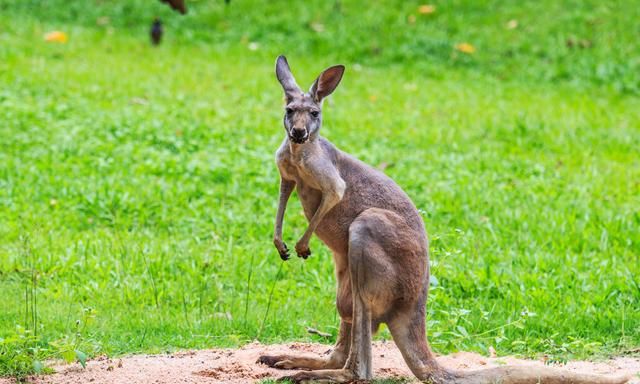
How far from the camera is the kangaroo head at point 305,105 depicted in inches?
158

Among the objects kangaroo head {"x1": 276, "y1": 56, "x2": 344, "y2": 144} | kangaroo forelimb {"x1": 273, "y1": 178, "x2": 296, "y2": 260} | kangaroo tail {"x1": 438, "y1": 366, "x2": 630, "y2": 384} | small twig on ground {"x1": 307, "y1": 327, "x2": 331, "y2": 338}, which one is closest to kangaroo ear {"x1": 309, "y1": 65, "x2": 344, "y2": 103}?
kangaroo head {"x1": 276, "y1": 56, "x2": 344, "y2": 144}

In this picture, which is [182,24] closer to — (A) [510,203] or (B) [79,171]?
(B) [79,171]

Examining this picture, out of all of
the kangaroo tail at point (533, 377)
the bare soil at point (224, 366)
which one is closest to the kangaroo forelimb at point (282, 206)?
the bare soil at point (224, 366)

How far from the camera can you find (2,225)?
7.02 metres

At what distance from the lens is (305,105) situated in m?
4.11

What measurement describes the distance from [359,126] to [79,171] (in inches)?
125

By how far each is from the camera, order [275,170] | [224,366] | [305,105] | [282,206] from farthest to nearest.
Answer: [275,170] < [224,366] < [282,206] < [305,105]

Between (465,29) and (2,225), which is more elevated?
(465,29)

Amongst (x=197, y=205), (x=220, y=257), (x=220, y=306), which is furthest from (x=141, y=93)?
(x=220, y=306)

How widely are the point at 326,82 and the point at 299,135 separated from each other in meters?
0.36

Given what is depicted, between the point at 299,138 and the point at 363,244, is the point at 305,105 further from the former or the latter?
the point at 363,244

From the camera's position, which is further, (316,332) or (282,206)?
(316,332)

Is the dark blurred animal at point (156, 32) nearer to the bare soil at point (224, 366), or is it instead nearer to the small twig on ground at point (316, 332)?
the small twig on ground at point (316, 332)

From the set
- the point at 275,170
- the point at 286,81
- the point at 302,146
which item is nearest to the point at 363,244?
the point at 302,146
